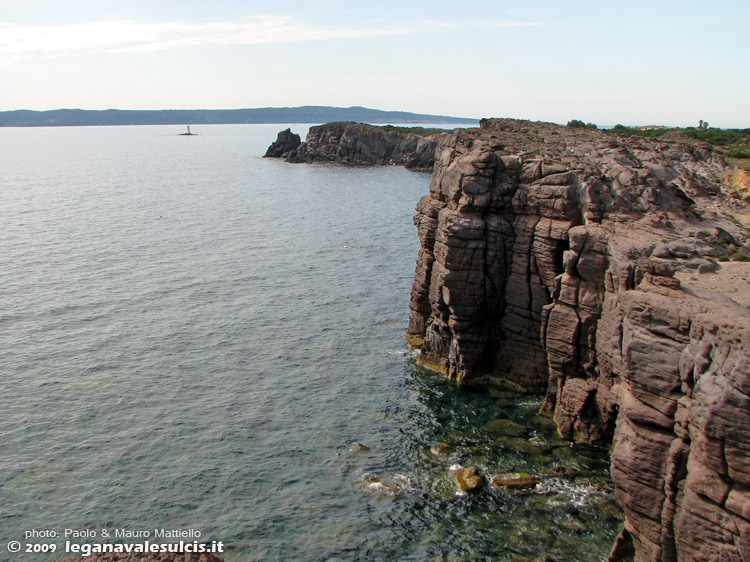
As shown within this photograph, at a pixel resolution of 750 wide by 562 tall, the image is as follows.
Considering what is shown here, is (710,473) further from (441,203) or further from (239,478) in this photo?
(441,203)

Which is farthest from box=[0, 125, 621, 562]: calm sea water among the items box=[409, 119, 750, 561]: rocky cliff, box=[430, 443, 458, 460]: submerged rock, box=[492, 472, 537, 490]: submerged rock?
box=[409, 119, 750, 561]: rocky cliff

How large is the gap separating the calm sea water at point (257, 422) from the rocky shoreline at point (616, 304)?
4.19m

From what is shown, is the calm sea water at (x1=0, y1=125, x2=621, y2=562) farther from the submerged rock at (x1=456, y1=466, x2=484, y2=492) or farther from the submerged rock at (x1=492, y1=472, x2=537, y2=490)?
the submerged rock at (x1=492, y1=472, x2=537, y2=490)

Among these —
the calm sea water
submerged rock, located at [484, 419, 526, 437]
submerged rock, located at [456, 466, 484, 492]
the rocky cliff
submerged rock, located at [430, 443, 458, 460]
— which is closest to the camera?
the rocky cliff

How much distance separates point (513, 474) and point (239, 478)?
1731 centimetres

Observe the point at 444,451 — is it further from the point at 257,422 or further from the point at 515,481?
the point at 257,422

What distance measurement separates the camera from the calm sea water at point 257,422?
36.2m

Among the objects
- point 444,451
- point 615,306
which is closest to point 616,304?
point 615,306

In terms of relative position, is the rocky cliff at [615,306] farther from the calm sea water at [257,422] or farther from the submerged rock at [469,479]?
the submerged rock at [469,479]

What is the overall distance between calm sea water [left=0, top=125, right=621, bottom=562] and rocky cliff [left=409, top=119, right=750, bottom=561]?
4.18 m

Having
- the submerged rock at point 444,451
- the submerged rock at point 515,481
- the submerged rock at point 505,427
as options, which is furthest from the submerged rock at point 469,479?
the submerged rock at point 505,427

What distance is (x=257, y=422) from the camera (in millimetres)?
48062

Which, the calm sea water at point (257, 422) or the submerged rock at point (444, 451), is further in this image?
the submerged rock at point (444, 451)

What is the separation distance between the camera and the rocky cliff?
88.5 ft
